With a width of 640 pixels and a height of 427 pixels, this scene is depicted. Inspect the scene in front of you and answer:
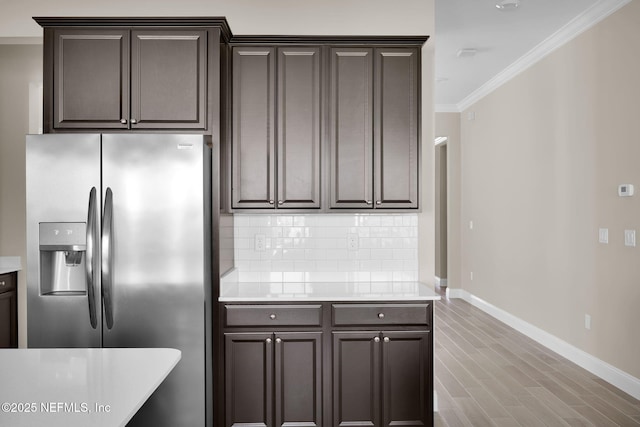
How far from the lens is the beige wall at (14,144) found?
12.2 feet

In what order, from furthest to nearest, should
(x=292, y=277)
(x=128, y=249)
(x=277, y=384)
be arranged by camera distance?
(x=292, y=277) → (x=277, y=384) → (x=128, y=249)

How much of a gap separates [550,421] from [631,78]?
8.37ft

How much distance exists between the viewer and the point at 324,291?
297 centimetres

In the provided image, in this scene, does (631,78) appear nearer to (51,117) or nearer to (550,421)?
(550,421)

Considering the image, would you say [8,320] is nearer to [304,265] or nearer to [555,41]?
[304,265]

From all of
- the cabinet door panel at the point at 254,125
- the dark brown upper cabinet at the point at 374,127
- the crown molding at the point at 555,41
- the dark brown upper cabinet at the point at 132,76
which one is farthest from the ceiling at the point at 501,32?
the dark brown upper cabinet at the point at 132,76

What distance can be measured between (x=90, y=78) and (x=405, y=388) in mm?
2636

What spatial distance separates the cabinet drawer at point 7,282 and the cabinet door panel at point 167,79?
172 centimetres

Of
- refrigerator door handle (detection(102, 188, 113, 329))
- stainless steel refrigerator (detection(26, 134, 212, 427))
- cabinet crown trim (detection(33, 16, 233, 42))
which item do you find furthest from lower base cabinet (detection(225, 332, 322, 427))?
cabinet crown trim (detection(33, 16, 233, 42))

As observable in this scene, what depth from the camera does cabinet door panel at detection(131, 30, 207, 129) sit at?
9.22 ft

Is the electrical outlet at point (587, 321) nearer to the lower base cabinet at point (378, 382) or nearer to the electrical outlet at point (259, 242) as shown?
the lower base cabinet at point (378, 382)

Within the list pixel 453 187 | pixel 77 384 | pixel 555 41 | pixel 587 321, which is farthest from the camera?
pixel 453 187

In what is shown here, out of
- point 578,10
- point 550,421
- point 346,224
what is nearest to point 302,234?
point 346,224

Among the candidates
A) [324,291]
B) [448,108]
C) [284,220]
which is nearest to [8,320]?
[284,220]
